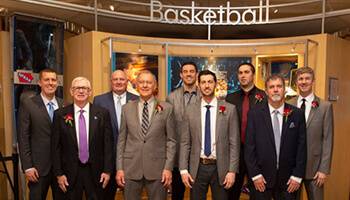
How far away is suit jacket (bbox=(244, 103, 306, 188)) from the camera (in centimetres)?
280

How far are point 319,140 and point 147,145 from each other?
1606mm

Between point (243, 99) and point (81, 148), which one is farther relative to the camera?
point (243, 99)

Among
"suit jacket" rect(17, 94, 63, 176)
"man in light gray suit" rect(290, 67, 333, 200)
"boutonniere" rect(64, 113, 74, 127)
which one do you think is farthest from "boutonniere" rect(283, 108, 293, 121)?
"suit jacket" rect(17, 94, 63, 176)

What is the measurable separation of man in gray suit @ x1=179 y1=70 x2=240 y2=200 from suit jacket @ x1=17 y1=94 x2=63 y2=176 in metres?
1.29

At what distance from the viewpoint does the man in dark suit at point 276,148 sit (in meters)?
2.80

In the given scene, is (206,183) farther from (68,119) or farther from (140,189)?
(68,119)

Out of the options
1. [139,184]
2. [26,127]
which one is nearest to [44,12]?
[26,127]

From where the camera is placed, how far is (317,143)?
3.01m

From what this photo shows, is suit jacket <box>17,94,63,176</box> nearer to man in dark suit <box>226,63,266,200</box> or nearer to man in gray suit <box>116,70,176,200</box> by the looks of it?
man in gray suit <box>116,70,176,200</box>

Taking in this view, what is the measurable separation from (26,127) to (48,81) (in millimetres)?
485

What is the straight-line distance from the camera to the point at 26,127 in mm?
3043

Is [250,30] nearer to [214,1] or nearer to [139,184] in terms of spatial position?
[214,1]

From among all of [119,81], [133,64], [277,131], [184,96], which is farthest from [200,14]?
[277,131]

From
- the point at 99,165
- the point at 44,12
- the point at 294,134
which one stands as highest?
the point at 44,12
